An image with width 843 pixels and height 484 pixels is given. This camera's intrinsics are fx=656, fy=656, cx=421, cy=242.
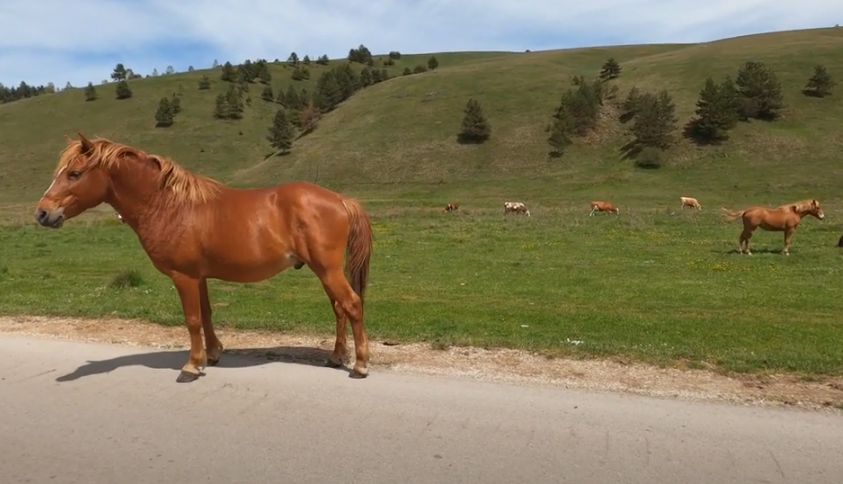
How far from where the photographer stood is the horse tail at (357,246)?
712 centimetres

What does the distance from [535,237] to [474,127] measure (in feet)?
175

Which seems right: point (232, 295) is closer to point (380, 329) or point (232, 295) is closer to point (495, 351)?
point (380, 329)

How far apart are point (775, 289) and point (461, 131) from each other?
6754cm

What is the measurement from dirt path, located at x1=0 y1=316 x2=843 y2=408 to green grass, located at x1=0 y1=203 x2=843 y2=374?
0.36 m

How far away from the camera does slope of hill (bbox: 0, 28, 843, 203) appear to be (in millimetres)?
64188

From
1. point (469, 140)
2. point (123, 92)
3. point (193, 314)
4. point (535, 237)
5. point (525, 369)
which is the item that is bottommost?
point (535, 237)

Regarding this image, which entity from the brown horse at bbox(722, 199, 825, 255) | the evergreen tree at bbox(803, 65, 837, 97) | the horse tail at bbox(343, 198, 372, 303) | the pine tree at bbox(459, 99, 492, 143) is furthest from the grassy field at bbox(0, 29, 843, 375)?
the evergreen tree at bbox(803, 65, 837, 97)

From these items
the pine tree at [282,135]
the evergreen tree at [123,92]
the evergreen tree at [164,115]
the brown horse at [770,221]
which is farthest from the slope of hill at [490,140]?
the brown horse at [770,221]

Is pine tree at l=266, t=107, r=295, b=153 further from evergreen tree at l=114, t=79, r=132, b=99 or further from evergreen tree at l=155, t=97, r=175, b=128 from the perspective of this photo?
evergreen tree at l=114, t=79, r=132, b=99

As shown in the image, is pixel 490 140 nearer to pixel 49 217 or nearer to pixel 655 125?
pixel 655 125

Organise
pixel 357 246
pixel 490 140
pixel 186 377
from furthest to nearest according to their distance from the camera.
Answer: pixel 490 140 → pixel 357 246 → pixel 186 377

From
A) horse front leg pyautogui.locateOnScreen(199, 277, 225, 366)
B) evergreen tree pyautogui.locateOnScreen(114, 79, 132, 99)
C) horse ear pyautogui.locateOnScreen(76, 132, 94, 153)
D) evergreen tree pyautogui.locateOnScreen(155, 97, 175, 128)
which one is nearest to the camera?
horse ear pyautogui.locateOnScreen(76, 132, 94, 153)

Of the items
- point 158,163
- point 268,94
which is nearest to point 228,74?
point 268,94

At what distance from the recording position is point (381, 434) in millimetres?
5082
